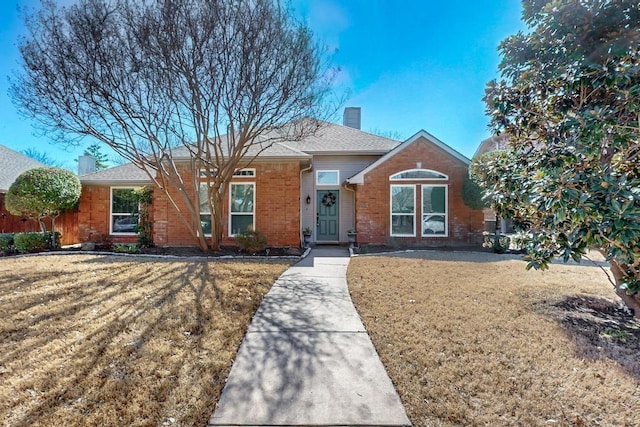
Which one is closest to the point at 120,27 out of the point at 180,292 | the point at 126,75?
the point at 126,75

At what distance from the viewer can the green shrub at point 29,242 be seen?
9891 millimetres

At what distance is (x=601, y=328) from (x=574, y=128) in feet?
9.36

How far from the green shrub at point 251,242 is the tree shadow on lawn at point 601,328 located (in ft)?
25.5

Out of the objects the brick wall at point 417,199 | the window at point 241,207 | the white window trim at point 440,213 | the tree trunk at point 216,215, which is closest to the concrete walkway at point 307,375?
the tree trunk at point 216,215

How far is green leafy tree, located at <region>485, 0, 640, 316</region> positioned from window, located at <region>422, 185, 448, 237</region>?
6482mm

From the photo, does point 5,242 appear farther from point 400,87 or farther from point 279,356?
point 400,87

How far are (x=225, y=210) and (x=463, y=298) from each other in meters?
8.97

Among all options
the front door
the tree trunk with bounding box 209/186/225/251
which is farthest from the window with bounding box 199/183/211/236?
the front door

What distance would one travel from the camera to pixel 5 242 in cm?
1004

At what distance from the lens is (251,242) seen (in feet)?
32.1

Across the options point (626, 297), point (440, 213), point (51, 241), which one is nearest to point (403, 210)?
point (440, 213)

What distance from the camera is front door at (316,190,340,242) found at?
13031mm

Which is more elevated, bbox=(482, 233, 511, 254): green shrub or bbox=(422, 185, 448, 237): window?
bbox=(422, 185, 448, 237): window

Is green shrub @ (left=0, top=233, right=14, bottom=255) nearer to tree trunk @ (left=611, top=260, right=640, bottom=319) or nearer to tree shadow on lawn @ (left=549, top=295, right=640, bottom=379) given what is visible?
tree shadow on lawn @ (left=549, top=295, right=640, bottom=379)
